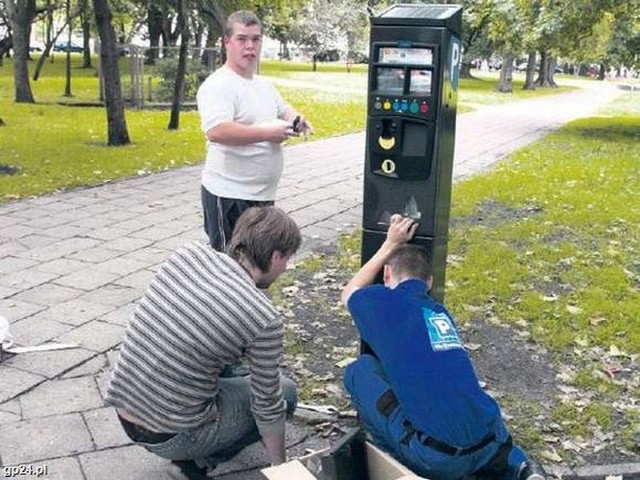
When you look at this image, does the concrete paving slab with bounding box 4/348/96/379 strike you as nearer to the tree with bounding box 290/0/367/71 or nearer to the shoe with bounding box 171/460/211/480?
the shoe with bounding box 171/460/211/480

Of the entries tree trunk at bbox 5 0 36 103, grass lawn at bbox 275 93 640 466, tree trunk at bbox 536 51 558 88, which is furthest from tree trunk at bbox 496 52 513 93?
grass lawn at bbox 275 93 640 466

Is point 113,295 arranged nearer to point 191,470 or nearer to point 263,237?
point 191,470

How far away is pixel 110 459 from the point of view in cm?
315

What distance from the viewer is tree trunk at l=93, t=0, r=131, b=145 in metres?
11.1

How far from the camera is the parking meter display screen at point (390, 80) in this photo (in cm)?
323

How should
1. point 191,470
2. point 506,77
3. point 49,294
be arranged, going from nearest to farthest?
1. point 191,470
2. point 49,294
3. point 506,77

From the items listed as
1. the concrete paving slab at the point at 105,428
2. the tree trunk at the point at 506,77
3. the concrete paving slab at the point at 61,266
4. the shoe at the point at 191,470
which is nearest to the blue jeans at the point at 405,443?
the shoe at the point at 191,470

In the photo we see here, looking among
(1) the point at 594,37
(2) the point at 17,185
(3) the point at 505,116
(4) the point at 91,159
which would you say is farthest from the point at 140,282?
(3) the point at 505,116

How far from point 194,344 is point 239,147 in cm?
154

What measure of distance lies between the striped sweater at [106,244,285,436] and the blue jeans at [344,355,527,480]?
12.2 inches

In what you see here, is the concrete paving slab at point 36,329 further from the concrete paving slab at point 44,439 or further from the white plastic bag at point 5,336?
the concrete paving slab at point 44,439

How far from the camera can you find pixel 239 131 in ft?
12.3

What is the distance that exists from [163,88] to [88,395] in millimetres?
15387

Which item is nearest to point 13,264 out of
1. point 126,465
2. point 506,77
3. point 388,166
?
point 126,465
